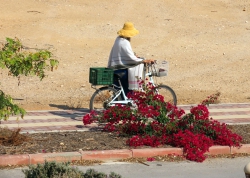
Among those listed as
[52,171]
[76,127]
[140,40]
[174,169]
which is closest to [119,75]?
[76,127]

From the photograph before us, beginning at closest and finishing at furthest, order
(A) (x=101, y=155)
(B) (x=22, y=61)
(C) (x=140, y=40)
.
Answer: (B) (x=22, y=61), (A) (x=101, y=155), (C) (x=140, y=40)

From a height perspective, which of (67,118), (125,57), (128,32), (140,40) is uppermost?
(140,40)

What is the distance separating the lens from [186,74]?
59.7ft

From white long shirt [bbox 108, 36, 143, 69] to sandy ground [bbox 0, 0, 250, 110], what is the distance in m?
2.10

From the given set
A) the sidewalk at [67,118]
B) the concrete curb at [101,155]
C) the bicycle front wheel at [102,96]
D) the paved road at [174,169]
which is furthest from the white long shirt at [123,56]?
the paved road at [174,169]

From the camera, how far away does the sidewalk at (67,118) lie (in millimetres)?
12109

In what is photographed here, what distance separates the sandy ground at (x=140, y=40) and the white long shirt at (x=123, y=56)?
82.6 inches

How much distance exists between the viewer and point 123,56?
12.6m

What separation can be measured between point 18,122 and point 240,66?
324 inches

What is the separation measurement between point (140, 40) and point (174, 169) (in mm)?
12045

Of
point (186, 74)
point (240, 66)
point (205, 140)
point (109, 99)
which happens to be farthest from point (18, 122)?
point (240, 66)

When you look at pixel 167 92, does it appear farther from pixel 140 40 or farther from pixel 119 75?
pixel 140 40

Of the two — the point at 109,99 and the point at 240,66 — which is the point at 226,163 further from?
the point at 240,66

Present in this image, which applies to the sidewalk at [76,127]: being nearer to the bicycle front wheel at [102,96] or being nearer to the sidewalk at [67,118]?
the sidewalk at [67,118]
